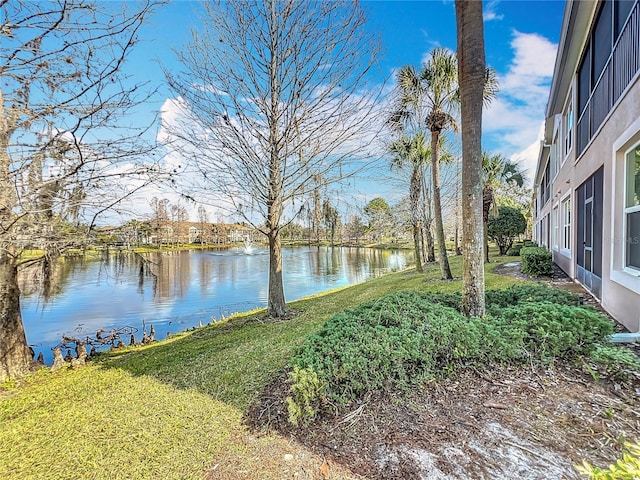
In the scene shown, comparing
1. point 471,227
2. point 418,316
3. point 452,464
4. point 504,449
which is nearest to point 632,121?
point 471,227

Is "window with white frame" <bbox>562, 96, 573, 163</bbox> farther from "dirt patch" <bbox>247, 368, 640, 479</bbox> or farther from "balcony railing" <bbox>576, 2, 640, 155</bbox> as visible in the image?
"dirt patch" <bbox>247, 368, 640, 479</bbox>

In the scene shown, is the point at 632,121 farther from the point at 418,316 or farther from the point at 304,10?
the point at 304,10

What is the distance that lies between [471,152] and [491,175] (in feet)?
53.4

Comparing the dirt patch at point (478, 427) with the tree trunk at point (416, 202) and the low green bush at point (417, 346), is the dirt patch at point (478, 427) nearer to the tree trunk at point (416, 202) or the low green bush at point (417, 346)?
the low green bush at point (417, 346)

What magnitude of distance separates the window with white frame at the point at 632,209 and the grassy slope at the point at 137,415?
512 cm

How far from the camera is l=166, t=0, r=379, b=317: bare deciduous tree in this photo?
6.55 meters

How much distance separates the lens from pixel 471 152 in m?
4.09

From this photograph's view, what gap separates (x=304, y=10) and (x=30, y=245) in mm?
6297

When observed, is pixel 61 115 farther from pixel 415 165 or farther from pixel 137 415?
pixel 415 165

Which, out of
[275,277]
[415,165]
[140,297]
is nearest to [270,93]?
[275,277]

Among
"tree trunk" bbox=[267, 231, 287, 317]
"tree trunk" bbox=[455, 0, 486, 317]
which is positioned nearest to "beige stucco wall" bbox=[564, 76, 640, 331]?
"tree trunk" bbox=[455, 0, 486, 317]

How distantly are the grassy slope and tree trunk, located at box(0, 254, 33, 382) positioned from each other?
443 mm


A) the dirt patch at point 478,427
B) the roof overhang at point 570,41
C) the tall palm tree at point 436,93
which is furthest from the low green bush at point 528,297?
the roof overhang at point 570,41

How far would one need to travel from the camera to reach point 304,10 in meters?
6.58
